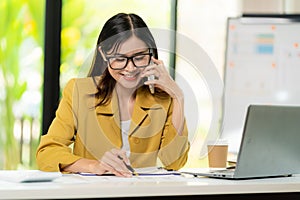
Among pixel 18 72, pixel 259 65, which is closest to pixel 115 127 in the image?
pixel 259 65

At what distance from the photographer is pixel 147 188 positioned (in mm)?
1624

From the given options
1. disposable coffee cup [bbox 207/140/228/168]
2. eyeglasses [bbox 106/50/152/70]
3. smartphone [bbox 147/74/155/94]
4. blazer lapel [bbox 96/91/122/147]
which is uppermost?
eyeglasses [bbox 106/50/152/70]

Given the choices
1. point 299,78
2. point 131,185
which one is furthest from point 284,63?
point 131,185

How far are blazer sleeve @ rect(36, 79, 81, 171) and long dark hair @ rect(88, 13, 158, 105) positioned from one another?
105 millimetres

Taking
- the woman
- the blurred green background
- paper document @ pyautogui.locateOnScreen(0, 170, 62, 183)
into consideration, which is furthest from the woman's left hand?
the blurred green background

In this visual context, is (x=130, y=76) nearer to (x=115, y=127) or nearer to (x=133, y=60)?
(x=133, y=60)

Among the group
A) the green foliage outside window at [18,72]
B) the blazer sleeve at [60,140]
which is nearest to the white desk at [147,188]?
the blazer sleeve at [60,140]

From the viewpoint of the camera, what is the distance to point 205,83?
2.58m

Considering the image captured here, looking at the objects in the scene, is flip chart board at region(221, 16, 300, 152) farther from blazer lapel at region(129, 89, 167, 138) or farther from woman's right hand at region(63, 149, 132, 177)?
woman's right hand at region(63, 149, 132, 177)

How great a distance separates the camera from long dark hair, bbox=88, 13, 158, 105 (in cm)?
228

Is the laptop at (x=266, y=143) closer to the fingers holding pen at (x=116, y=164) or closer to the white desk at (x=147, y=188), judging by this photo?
the white desk at (x=147, y=188)

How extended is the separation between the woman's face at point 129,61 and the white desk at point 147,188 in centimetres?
40

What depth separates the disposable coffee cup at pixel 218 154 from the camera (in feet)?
7.88

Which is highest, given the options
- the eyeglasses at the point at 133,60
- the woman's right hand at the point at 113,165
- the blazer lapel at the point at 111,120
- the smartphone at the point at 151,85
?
the eyeglasses at the point at 133,60
